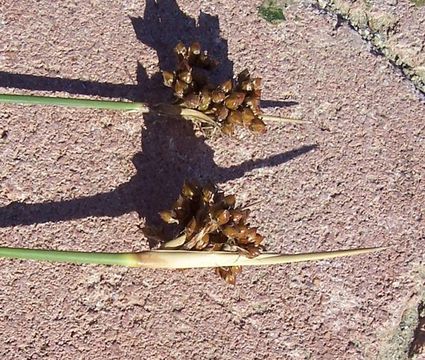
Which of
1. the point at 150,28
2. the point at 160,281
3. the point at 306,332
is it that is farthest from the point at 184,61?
the point at 306,332

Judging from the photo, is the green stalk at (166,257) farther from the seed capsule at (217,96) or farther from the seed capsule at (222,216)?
the seed capsule at (217,96)

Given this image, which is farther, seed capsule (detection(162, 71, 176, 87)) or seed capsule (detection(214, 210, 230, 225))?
seed capsule (detection(162, 71, 176, 87))

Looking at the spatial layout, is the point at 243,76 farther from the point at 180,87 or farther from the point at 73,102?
the point at 73,102

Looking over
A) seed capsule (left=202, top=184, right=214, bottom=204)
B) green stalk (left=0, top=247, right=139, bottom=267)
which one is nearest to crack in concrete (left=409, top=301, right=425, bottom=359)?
seed capsule (left=202, top=184, right=214, bottom=204)

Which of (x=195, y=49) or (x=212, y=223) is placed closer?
(x=212, y=223)

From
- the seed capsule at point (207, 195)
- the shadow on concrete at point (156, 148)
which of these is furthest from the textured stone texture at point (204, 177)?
the seed capsule at point (207, 195)

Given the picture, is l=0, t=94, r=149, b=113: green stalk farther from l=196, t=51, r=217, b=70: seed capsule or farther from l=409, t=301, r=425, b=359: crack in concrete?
l=409, t=301, r=425, b=359: crack in concrete

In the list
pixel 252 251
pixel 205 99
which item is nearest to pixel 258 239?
pixel 252 251
